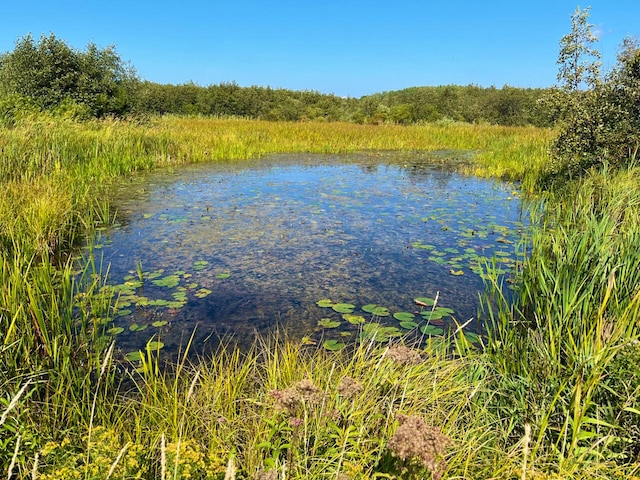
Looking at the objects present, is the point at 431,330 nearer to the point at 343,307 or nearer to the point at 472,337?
the point at 472,337

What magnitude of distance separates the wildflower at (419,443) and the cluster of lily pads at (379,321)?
1628 millimetres

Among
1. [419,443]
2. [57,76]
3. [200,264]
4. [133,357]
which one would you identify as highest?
[57,76]

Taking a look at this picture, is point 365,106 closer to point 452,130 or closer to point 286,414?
point 452,130

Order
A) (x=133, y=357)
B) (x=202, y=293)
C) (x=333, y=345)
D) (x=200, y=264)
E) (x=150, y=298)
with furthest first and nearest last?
(x=200, y=264) < (x=202, y=293) < (x=150, y=298) < (x=333, y=345) < (x=133, y=357)

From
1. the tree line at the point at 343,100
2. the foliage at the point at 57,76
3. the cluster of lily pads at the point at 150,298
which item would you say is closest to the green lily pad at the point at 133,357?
the cluster of lily pads at the point at 150,298

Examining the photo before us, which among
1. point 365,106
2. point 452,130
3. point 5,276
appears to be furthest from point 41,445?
point 365,106

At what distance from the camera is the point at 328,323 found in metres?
3.51

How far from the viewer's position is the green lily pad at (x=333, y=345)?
10.1 ft

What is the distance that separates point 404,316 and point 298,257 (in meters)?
1.78

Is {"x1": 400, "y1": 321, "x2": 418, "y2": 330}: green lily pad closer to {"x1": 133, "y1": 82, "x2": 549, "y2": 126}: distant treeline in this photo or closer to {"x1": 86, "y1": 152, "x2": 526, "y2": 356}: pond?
{"x1": 86, "y1": 152, "x2": 526, "y2": 356}: pond

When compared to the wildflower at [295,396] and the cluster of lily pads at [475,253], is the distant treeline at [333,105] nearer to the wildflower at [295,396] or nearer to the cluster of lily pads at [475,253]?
the cluster of lily pads at [475,253]

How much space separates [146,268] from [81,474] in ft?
10.1

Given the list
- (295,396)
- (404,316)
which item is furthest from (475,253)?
(295,396)

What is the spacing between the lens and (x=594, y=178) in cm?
593
